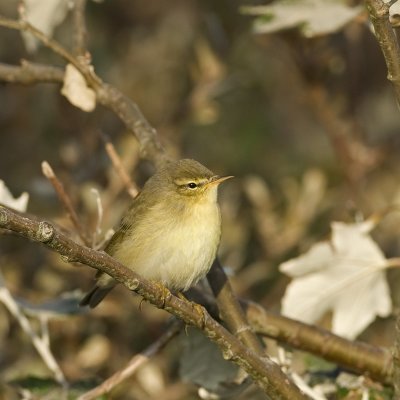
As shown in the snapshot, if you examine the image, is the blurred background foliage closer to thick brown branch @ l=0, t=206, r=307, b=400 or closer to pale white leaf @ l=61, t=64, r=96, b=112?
pale white leaf @ l=61, t=64, r=96, b=112

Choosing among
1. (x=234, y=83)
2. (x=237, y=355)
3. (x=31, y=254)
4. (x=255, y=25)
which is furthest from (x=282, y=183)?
(x=237, y=355)

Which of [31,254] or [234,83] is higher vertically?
[234,83]

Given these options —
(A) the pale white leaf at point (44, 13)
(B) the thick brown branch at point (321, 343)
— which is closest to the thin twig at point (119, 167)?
(A) the pale white leaf at point (44, 13)

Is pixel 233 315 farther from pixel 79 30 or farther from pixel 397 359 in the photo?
pixel 79 30

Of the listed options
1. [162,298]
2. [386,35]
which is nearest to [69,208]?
[162,298]

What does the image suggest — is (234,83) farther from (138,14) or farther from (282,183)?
(138,14)

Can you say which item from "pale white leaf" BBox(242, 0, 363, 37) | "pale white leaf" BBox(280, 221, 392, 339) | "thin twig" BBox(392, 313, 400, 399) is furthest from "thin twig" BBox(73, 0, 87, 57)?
"thin twig" BBox(392, 313, 400, 399)
